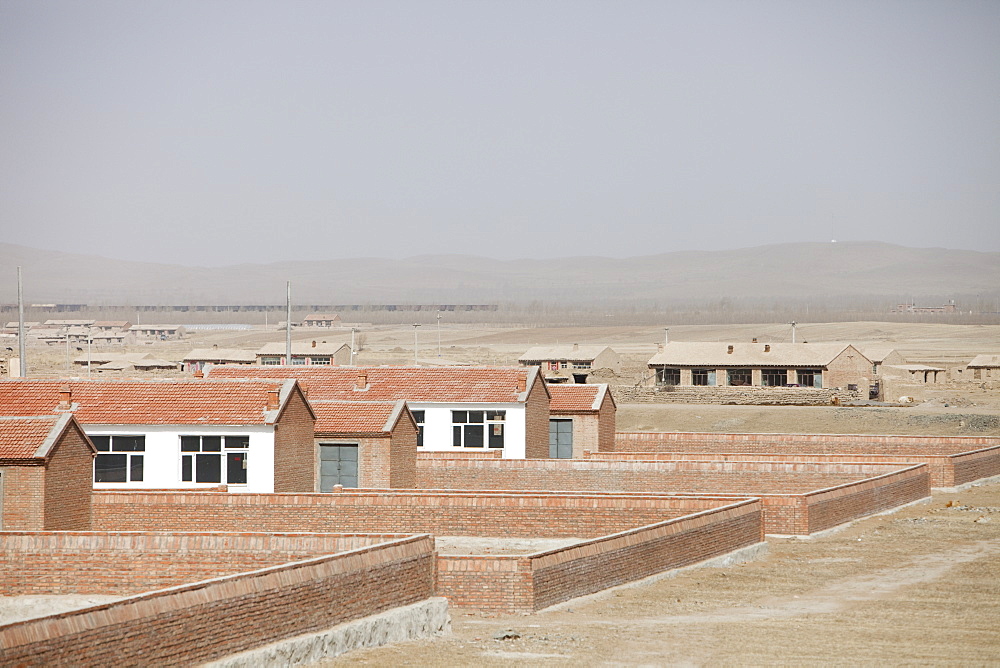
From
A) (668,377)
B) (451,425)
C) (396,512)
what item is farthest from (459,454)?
(668,377)

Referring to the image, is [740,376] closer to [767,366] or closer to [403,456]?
[767,366]

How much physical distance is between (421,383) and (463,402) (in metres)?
1.76

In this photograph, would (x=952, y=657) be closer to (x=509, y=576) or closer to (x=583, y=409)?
(x=509, y=576)

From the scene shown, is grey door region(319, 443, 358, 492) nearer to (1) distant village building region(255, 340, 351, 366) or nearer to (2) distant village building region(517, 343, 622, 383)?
(2) distant village building region(517, 343, 622, 383)

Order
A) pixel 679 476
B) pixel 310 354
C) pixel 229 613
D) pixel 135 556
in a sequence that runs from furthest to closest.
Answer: pixel 310 354
pixel 679 476
pixel 135 556
pixel 229 613

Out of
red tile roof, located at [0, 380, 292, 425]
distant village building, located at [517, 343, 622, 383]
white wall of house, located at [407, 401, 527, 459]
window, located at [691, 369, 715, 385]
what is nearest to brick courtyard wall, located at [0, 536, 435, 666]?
red tile roof, located at [0, 380, 292, 425]

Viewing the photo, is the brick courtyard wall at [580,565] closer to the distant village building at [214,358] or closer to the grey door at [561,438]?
the grey door at [561,438]

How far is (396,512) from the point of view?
107 ft

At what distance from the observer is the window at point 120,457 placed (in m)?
37.9

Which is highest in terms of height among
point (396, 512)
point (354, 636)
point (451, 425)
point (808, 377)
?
point (808, 377)

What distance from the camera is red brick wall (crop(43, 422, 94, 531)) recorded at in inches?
1155

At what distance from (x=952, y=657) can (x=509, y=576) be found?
7022 mm

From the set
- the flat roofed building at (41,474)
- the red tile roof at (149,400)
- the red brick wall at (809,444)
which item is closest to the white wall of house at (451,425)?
the red brick wall at (809,444)

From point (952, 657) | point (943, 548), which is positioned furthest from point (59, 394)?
point (952, 657)
